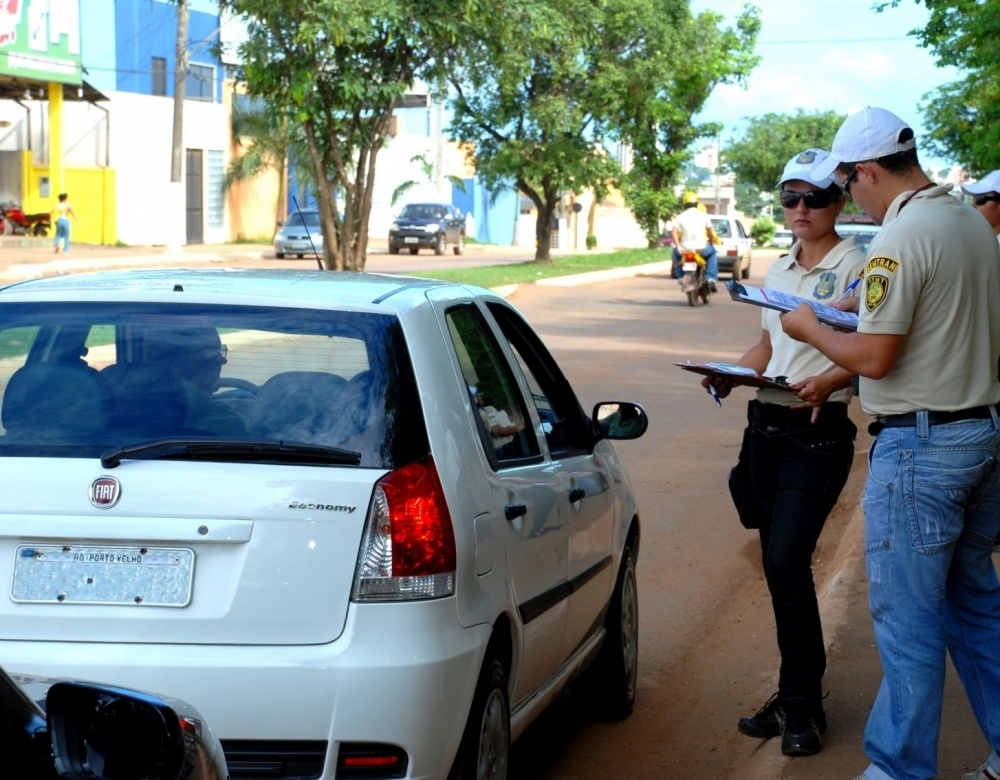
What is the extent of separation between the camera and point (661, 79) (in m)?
40.0

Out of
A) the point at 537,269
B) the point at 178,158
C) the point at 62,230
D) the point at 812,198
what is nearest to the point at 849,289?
the point at 812,198

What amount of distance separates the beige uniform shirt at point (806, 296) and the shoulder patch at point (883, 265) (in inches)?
34.2

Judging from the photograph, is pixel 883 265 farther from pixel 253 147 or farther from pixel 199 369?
pixel 253 147

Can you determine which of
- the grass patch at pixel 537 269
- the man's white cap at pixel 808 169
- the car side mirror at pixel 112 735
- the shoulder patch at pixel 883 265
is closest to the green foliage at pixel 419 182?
the grass patch at pixel 537 269

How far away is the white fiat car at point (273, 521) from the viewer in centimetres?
345

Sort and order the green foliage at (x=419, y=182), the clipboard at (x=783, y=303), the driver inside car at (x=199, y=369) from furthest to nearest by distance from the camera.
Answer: the green foliage at (x=419, y=182) < the clipboard at (x=783, y=303) < the driver inside car at (x=199, y=369)

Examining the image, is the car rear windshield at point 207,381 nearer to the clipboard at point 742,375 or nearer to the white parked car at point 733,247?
the clipboard at point 742,375

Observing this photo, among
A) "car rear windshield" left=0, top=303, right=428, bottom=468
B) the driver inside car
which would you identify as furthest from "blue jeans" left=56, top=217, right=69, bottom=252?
the driver inside car

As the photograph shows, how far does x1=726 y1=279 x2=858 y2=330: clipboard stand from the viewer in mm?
4289

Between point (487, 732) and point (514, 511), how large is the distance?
1.96 feet

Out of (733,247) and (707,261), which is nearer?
(707,261)

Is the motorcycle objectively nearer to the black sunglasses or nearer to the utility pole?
the utility pole

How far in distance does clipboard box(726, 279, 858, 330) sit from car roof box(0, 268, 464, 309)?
91 cm

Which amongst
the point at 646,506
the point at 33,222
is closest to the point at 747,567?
the point at 646,506
